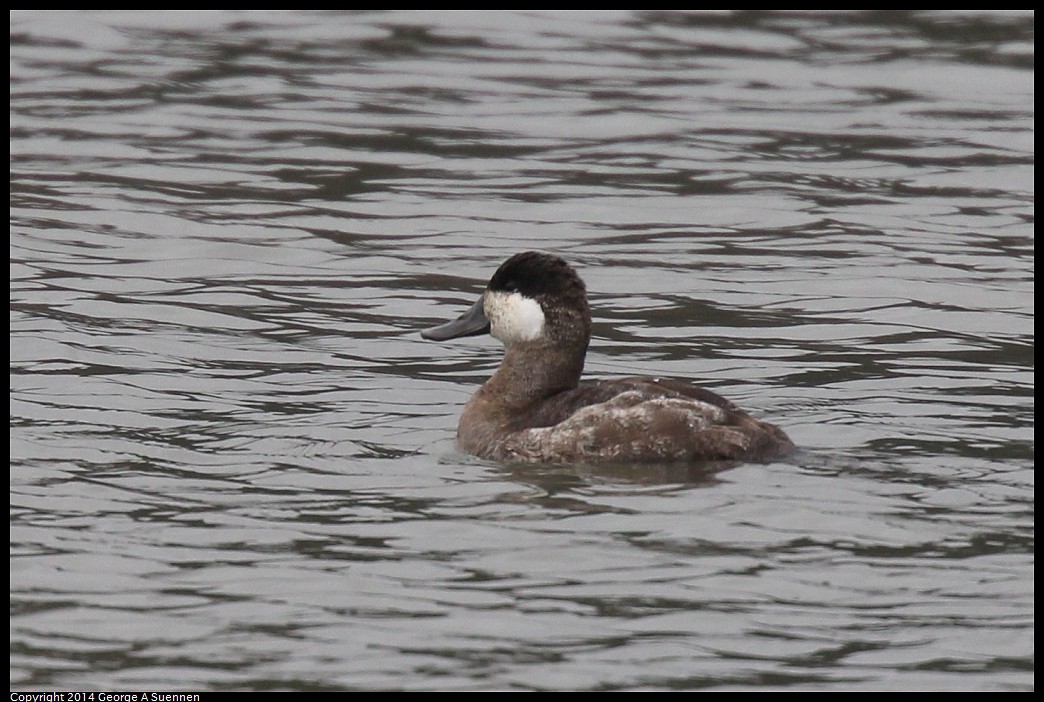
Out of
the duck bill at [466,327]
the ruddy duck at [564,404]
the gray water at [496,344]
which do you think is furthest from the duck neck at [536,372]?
the gray water at [496,344]

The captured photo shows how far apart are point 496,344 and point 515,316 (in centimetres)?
195

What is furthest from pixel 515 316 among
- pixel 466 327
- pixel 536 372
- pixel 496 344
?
pixel 496 344

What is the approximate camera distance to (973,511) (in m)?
7.36

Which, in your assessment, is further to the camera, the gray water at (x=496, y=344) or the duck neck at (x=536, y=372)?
the duck neck at (x=536, y=372)

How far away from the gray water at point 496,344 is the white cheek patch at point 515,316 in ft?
1.62

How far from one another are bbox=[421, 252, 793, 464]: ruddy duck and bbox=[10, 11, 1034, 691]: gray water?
13 centimetres

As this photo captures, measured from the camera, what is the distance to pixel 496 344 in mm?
10742

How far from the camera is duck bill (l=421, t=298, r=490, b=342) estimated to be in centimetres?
904

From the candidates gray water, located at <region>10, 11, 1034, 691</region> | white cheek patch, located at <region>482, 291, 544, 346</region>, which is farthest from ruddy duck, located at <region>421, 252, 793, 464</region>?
gray water, located at <region>10, 11, 1034, 691</region>

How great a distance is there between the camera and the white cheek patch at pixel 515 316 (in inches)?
344

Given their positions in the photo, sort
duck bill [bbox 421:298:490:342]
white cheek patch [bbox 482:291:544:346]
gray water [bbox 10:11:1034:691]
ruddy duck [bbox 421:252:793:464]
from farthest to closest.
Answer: duck bill [bbox 421:298:490:342] < white cheek patch [bbox 482:291:544:346] < ruddy duck [bbox 421:252:793:464] < gray water [bbox 10:11:1034:691]

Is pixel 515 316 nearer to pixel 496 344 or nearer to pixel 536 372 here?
pixel 536 372

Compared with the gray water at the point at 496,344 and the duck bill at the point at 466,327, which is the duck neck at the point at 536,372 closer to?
the duck bill at the point at 466,327

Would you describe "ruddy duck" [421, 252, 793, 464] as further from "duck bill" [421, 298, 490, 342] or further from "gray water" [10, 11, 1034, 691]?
"gray water" [10, 11, 1034, 691]
